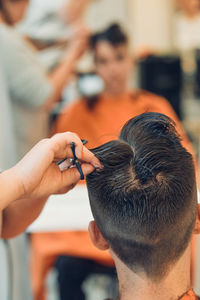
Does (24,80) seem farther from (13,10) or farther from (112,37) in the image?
(112,37)

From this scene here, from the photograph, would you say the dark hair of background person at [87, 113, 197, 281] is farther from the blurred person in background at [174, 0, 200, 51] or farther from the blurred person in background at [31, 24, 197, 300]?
the blurred person in background at [174, 0, 200, 51]

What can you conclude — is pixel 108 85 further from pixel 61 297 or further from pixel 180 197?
pixel 180 197

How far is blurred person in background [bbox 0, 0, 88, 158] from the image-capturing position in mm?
1508

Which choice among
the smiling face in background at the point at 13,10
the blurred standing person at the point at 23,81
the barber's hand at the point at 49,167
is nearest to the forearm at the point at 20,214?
the barber's hand at the point at 49,167

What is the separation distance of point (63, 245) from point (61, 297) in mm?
231

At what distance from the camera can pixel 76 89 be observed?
273 centimetres

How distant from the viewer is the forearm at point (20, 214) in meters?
0.80

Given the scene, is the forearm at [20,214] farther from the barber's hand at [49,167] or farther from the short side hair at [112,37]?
the short side hair at [112,37]

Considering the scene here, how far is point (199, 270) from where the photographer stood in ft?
4.66

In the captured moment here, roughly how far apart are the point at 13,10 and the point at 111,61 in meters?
0.55

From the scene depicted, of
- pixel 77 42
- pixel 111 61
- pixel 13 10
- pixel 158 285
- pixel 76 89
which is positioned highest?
pixel 13 10

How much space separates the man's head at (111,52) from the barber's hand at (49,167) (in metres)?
1.34

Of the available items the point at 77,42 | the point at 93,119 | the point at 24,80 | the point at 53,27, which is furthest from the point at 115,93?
the point at 24,80

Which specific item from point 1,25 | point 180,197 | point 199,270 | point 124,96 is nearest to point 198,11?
point 124,96
